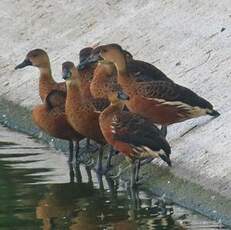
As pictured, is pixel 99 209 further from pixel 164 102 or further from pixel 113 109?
pixel 164 102

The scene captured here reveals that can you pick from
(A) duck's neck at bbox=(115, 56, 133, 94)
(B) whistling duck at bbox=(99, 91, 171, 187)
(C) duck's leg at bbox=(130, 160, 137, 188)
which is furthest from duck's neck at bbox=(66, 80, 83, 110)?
(C) duck's leg at bbox=(130, 160, 137, 188)

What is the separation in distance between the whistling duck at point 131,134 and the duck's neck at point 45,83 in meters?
2.22

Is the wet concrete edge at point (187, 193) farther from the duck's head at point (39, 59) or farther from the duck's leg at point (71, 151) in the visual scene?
the duck's head at point (39, 59)

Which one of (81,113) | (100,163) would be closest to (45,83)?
(81,113)

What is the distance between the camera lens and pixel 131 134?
1520cm

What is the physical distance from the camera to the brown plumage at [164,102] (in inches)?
632

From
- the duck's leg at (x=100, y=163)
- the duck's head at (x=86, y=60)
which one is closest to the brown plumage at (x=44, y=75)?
the duck's head at (x=86, y=60)

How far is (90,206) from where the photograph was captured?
14734mm

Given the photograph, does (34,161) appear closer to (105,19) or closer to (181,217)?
→ (181,217)

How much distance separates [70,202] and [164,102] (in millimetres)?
1847

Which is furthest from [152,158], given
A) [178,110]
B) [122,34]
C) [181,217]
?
[122,34]

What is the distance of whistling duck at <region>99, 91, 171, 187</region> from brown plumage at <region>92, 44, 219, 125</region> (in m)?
0.52

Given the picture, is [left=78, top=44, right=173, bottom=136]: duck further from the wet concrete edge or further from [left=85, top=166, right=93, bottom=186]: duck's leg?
[left=85, top=166, right=93, bottom=186]: duck's leg

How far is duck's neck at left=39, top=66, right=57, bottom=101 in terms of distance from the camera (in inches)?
698
